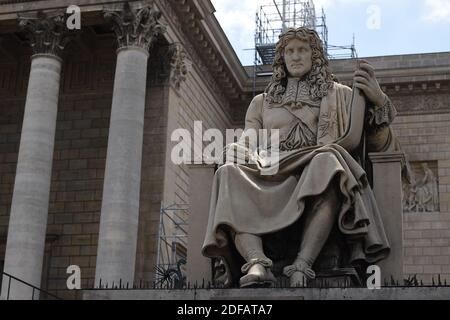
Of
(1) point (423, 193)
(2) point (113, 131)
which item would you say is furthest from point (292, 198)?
(1) point (423, 193)

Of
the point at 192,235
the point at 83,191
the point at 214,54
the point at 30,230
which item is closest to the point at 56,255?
the point at 83,191

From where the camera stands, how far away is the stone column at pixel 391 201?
558cm

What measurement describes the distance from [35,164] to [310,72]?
A: 32.6ft

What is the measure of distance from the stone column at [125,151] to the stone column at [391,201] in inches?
338

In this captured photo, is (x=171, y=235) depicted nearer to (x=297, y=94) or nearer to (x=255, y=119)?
(x=255, y=119)

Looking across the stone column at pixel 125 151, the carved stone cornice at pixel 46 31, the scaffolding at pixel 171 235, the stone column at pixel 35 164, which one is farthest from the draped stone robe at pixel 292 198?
the carved stone cornice at pixel 46 31

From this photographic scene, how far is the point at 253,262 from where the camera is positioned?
5297 millimetres

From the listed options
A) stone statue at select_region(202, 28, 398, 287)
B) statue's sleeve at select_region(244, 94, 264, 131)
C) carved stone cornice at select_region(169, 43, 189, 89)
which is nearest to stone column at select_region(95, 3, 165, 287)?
carved stone cornice at select_region(169, 43, 189, 89)

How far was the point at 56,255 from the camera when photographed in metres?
17.8

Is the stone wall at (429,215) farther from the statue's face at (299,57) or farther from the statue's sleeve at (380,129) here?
the statue's sleeve at (380,129)

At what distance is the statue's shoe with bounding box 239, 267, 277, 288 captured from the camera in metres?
5.12

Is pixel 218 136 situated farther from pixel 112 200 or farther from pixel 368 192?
pixel 368 192

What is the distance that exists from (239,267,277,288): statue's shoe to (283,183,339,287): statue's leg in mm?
165

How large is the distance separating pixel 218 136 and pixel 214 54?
88.8 inches
